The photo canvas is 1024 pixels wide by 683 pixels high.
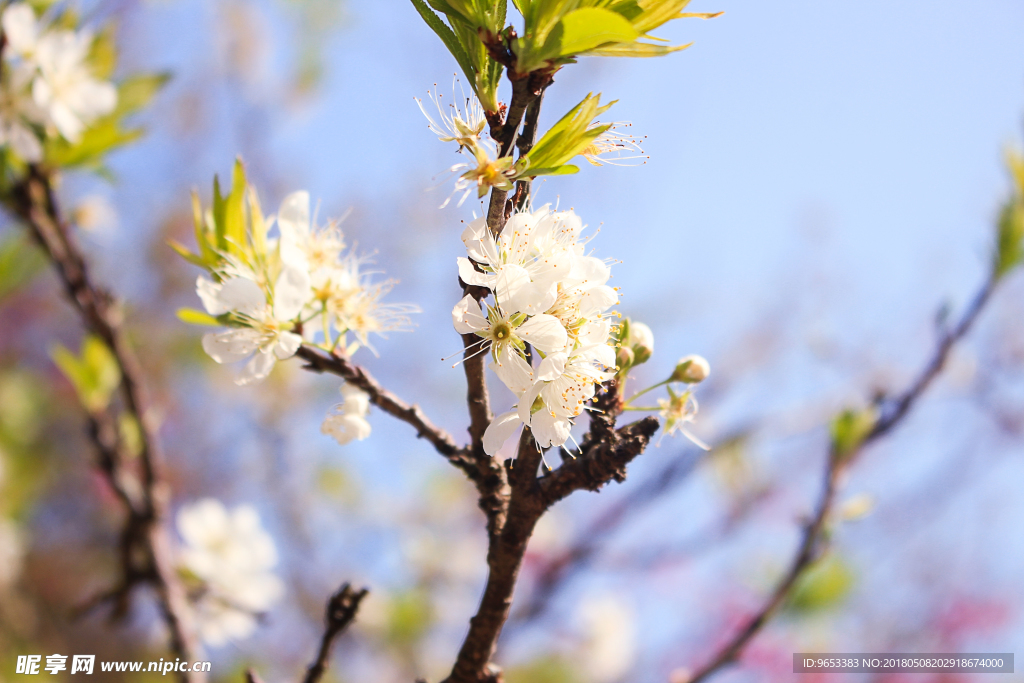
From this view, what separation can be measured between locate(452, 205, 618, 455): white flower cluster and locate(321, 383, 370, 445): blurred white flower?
205 mm

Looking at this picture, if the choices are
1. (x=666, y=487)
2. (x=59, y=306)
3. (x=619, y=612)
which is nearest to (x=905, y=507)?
(x=619, y=612)

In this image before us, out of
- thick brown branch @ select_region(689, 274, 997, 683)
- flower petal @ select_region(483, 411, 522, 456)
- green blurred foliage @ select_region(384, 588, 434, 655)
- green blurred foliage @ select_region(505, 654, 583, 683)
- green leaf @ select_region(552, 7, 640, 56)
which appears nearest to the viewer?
green leaf @ select_region(552, 7, 640, 56)

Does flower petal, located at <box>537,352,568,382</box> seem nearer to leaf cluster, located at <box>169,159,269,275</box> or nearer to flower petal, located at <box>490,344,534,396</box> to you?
flower petal, located at <box>490,344,534,396</box>

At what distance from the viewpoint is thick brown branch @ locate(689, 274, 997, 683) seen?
117cm

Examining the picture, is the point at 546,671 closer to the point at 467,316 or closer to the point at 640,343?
the point at 640,343

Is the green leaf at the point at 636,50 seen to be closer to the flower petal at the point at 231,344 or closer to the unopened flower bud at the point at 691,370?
the unopened flower bud at the point at 691,370

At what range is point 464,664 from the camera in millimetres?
711

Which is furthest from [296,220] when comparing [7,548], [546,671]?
[546,671]

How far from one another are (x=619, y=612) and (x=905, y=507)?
1.86m

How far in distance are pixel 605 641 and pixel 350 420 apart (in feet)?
10.4

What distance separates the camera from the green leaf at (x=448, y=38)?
640 millimetres

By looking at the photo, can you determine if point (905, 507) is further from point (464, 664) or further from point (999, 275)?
point (464, 664)

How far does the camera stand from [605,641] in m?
3.46

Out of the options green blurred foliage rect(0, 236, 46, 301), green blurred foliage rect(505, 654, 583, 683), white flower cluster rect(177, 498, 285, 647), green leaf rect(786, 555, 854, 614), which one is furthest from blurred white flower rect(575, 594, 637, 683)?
green blurred foliage rect(0, 236, 46, 301)
